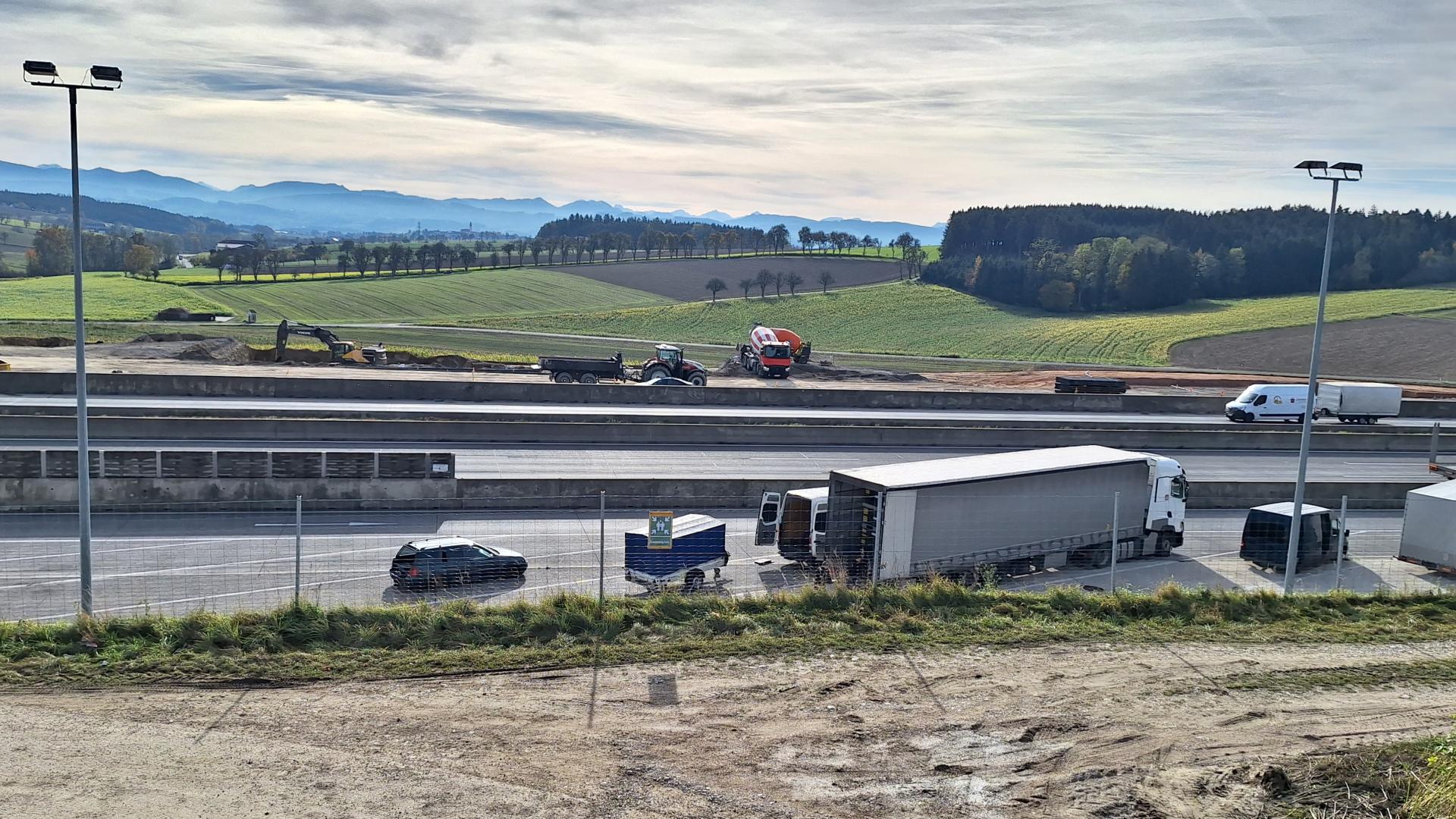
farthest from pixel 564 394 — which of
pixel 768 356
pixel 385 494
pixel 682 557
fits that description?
pixel 682 557

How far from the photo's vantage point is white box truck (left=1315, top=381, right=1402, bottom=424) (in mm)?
44750

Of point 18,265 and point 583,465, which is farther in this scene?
point 18,265

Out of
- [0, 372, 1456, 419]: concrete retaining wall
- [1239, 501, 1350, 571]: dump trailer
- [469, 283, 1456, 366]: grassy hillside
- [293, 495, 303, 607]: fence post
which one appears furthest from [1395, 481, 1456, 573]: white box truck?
[469, 283, 1456, 366]: grassy hillside

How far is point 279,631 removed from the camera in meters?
13.1

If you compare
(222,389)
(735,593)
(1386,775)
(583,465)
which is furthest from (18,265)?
(1386,775)

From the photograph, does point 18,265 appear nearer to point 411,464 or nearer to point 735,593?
point 411,464

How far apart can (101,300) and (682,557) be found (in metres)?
83.5

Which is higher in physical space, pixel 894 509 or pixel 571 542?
pixel 894 509

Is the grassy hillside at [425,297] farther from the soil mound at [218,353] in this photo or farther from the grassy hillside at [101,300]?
the soil mound at [218,353]

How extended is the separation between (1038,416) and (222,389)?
1295 inches

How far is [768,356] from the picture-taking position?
53.7 meters

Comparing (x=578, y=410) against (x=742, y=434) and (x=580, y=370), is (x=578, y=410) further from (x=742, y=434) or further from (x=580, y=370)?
(x=580, y=370)

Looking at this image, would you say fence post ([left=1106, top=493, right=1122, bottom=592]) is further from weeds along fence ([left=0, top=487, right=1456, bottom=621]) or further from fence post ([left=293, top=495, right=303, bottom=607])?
fence post ([left=293, top=495, right=303, bottom=607])

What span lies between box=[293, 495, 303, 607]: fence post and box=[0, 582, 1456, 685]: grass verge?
44 cm
